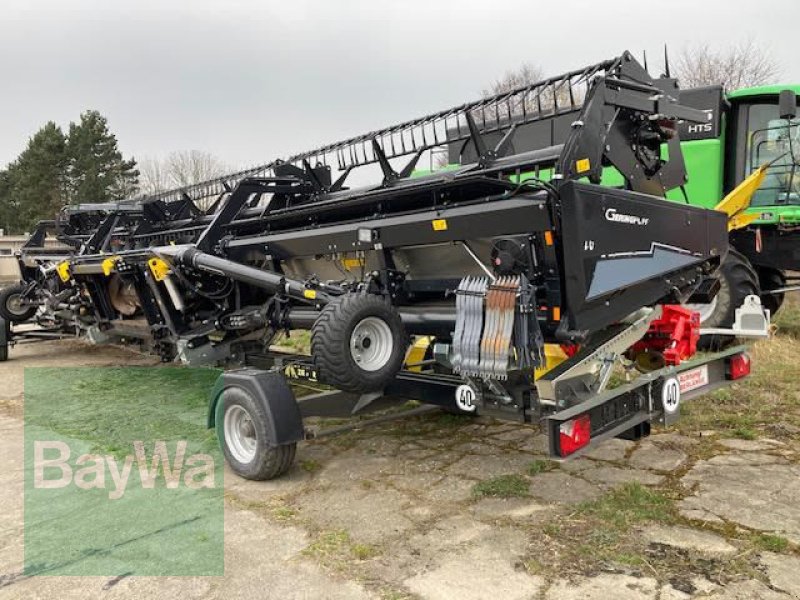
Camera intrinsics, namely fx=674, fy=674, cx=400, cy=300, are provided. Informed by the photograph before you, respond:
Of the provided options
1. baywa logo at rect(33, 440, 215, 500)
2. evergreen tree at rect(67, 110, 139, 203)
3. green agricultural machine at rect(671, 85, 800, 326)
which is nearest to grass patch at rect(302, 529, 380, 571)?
baywa logo at rect(33, 440, 215, 500)

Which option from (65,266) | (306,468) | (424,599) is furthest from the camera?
(65,266)

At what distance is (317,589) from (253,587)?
279 mm

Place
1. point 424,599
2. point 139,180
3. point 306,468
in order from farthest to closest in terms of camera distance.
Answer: point 139,180
point 306,468
point 424,599

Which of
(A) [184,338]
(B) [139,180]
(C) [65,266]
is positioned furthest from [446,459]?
(B) [139,180]

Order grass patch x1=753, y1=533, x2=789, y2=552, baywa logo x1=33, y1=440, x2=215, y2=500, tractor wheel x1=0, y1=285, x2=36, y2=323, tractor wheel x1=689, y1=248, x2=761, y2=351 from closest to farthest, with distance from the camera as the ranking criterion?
1. grass patch x1=753, y1=533, x2=789, y2=552
2. baywa logo x1=33, y1=440, x2=215, y2=500
3. tractor wheel x1=689, y1=248, x2=761, y2=351
4. tractor wheel x1=0, y1=285, x2=36, y2=323

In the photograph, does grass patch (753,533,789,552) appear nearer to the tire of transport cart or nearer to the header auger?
the header auger

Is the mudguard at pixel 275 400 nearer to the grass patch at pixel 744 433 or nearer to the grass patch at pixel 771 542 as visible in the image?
the grass patch at pixel 771 542

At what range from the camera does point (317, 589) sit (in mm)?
2803

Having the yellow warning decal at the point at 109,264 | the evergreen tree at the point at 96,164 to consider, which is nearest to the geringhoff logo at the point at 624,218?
the yellow warning decal at the point at 109,264

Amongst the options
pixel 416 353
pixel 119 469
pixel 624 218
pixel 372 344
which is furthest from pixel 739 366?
pixel 119 469

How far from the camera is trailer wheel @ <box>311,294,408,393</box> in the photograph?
3.58 metres

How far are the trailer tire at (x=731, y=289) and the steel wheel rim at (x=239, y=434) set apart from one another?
5.51 metres

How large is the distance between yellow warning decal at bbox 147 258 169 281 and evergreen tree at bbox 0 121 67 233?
42951 mm

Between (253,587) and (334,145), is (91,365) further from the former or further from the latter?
(253,587)
